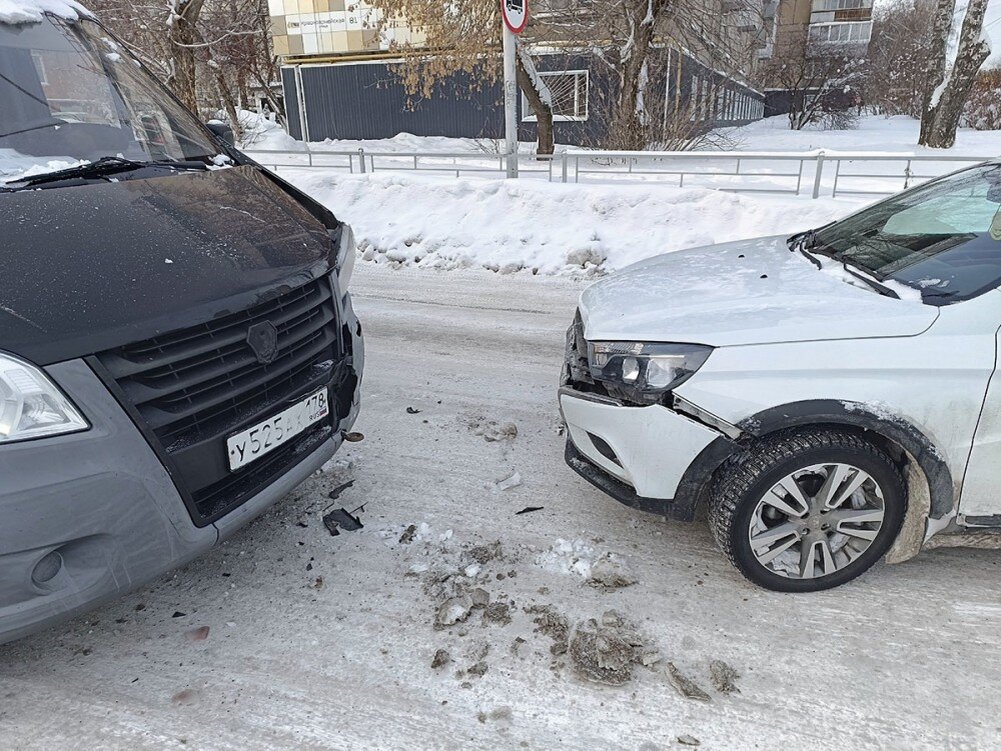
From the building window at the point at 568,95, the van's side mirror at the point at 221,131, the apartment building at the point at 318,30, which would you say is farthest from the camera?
the apartment building at the point at 318,30

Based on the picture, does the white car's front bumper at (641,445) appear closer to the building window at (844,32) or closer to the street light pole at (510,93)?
the street light pole at (510,93)

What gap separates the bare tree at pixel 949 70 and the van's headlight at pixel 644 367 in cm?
1628

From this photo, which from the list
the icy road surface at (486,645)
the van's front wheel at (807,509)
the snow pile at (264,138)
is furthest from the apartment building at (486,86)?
the van's front wheel at (807,509)

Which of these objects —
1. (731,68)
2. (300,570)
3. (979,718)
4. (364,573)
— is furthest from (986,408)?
(731,68)

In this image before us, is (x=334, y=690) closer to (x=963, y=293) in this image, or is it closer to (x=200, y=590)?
(x=200, y=590)

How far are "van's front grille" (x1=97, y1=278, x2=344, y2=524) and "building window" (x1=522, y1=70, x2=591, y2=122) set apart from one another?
2022 cm

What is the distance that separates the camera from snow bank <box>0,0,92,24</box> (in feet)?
10.6

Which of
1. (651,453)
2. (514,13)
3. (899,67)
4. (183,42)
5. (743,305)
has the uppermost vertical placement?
(183,42)

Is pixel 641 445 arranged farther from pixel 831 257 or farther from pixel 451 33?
pixel 451 33

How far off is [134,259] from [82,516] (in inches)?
34.7

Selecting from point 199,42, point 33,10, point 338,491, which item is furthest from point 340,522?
point 199,42

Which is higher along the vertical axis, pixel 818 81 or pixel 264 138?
pixel 818 81

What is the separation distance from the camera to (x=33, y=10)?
3389 mm

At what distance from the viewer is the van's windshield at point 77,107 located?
288 centimetres
